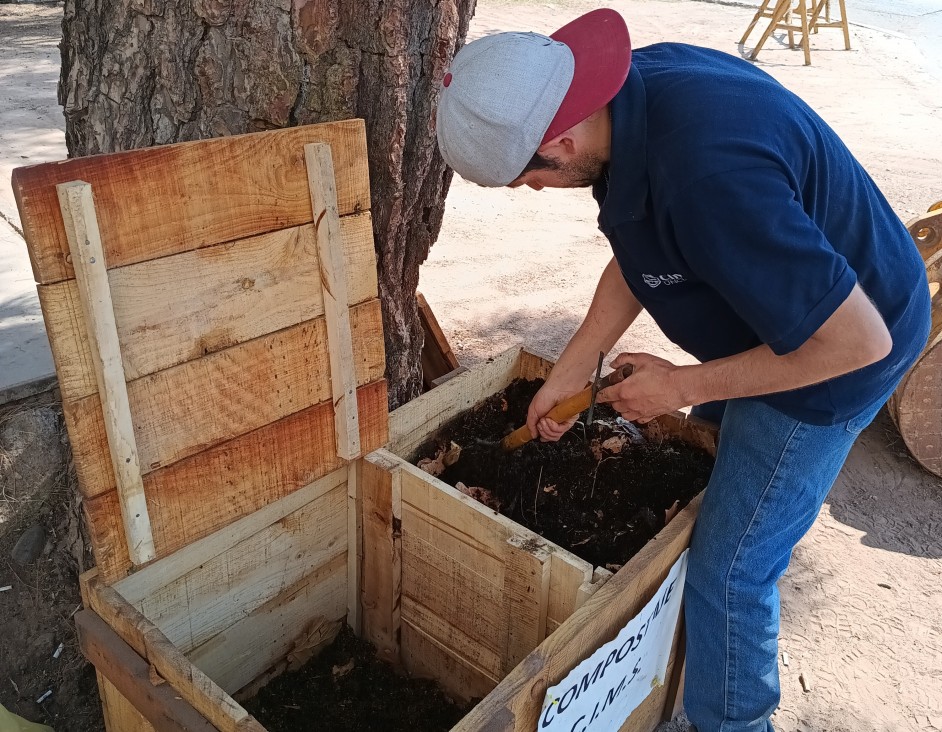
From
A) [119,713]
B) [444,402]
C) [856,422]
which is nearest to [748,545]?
[856,422]

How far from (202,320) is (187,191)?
270mm

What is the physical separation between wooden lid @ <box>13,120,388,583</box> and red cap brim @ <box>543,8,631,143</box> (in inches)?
21.2

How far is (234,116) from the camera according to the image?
6.88 ft

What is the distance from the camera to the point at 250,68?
2051 millimetres

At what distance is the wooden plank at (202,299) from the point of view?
1.54m

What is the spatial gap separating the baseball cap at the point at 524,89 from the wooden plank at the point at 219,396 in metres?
0.62

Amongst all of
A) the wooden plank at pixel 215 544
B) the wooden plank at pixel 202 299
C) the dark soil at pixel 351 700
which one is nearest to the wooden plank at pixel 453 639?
the dark soil at pixel 351 700

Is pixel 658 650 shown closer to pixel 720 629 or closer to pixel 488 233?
pixel 720 629

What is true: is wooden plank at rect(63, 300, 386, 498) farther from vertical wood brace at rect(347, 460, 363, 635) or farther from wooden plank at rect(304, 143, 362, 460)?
vertical wood brace at rect(347, 460, 363, 635)

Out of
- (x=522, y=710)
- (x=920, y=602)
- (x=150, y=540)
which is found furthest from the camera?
(x=920, y=602)

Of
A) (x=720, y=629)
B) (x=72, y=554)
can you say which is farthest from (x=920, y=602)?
(x=72, y=554)

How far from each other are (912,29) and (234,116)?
59.3 ft

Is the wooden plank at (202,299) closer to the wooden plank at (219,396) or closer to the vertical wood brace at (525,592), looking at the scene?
the wooden plank at (219,396)

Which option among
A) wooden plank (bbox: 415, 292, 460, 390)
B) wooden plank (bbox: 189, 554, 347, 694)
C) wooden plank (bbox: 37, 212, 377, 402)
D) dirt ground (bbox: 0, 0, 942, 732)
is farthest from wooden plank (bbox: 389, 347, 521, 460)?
dirt ground (bbox: 0, 0, 942, 732)
